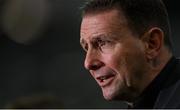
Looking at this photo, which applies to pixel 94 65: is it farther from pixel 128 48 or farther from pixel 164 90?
pixel 164 90

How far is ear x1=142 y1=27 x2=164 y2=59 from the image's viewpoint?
2.14m

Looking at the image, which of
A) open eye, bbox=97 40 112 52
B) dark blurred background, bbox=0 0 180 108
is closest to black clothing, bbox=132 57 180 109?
open eye, bbox=97 40 112 52

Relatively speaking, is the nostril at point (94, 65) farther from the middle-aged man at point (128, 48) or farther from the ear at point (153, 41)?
the ear at point (153, 41)

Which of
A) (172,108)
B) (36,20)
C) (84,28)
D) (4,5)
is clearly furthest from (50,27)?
(172,108)

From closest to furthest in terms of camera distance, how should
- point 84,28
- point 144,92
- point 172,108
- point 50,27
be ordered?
point 172,108, point 144,92, point 84,28, point 50,27

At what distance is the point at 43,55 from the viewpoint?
723 cm

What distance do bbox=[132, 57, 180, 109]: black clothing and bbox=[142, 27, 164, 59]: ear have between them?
0.08m

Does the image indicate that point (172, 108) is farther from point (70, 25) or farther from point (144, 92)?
point (70, 25)

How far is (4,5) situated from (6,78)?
42.8 inches

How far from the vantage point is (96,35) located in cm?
216

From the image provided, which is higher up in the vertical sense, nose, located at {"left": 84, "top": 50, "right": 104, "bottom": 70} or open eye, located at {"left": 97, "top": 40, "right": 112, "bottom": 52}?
open eye, located at {"left": 97, "top": 40, "right": 112, "bottom": 52}

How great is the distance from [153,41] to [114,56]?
0.19 m

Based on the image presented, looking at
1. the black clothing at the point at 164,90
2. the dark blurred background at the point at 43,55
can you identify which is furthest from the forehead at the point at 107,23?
the dark blurred background at the point at 43,55

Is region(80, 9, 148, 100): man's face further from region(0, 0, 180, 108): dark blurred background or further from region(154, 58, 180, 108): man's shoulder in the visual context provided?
region(0, 0, 180, 108): dark blurred background
